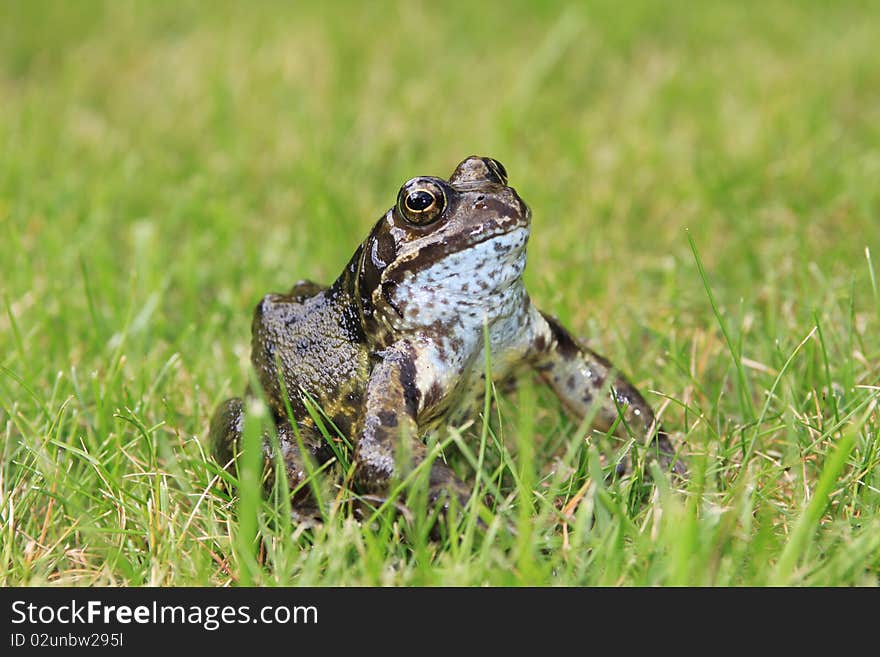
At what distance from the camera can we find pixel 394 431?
8.91 ft

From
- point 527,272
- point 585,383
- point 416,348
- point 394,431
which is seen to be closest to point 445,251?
point 416,348

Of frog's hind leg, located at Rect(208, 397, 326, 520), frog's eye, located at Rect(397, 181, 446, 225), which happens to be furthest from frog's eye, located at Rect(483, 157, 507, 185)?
frog's hind leg, located at Rect(208, 397, 326, 520)

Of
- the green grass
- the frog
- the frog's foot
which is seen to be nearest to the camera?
the green grass

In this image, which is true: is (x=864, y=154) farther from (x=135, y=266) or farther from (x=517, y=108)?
(x=135, y=266)

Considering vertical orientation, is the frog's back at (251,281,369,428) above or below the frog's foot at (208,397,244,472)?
above

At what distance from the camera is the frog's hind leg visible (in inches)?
113

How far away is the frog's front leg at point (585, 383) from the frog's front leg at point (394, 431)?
486 millimetres

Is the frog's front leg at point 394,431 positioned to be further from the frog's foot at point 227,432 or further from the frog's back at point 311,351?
the frog's foot at point 227,432

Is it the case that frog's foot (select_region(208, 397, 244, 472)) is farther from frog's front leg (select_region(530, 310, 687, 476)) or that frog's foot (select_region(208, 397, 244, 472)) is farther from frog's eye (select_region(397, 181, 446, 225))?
frog's front leg (select_region(530, 310, 687, 476))

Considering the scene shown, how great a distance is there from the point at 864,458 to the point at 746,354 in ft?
3.34

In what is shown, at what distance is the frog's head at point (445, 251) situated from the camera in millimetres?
2795

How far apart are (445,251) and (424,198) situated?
0.17m

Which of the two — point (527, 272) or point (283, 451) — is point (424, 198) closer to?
point (283, 451)

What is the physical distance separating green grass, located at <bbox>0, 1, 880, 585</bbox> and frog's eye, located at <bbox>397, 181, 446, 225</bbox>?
67 centimetres
